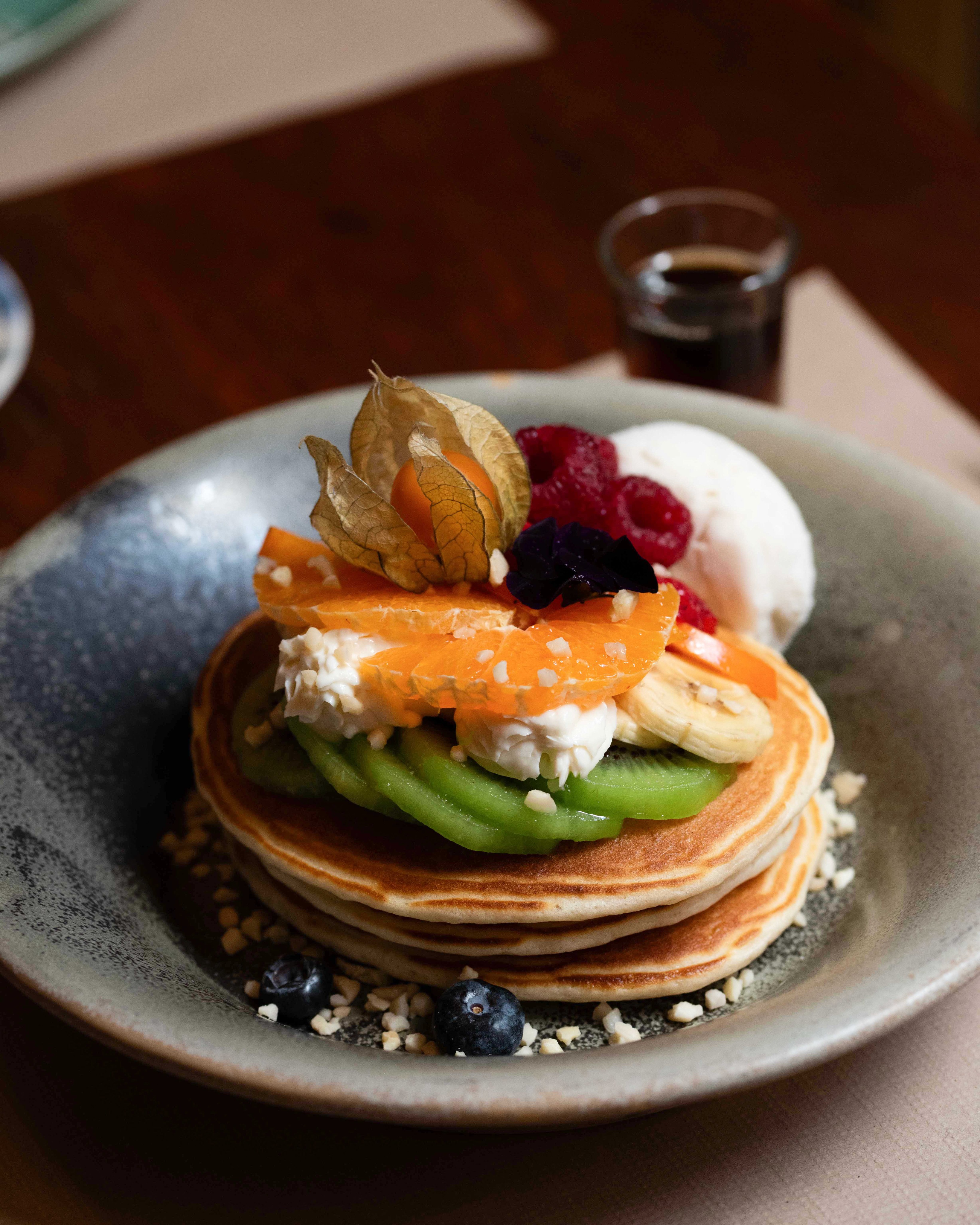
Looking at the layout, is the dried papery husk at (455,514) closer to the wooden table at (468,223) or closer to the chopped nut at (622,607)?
the chopped nut at (622,607)

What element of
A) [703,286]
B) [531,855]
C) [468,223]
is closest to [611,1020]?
[531,855]

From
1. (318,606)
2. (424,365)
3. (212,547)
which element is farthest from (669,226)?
(318,606)

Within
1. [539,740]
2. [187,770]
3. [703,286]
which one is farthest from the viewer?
[703,286]

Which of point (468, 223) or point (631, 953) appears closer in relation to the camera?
point (631, 953)

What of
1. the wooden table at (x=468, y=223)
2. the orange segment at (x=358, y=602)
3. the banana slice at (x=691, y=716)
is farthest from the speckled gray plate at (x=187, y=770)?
the wooden table at (x=468, y=223)

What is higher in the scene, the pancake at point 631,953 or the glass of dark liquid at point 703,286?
the glass of dark liquid at point 703,286

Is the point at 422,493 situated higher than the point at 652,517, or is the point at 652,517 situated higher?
the point at 422,493

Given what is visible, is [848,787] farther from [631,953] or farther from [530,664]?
[530,664]

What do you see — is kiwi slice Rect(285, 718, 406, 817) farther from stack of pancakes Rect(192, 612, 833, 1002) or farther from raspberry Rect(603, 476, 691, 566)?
raspberry Rect(603, 476, 691, 566)
